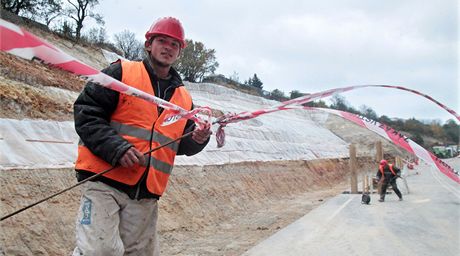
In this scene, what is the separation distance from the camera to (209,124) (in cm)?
310

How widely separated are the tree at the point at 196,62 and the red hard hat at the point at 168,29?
42.9 m

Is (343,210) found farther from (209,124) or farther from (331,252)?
(209,124)

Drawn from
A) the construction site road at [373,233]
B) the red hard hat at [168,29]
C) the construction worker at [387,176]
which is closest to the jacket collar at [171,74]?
the red hard hat at [168,29]

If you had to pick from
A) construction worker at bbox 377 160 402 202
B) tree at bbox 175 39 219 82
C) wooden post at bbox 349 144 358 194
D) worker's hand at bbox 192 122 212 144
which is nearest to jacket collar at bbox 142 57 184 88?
worker's hand at bbox 192 122 212 144

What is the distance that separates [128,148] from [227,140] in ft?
60.5

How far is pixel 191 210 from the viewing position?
10641 millimetres

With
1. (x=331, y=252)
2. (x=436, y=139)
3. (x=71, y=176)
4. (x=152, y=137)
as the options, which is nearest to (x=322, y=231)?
(x=331, y=252)

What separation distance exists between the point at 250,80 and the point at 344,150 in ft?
104

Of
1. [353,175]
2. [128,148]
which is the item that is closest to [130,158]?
[128,148]

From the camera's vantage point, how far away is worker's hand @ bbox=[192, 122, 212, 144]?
10.0ft

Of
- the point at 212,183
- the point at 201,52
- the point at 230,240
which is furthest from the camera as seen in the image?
the point at 201,52

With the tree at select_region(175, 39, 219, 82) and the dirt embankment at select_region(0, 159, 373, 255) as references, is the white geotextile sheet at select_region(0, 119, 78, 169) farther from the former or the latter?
the tree at select_region(175, 39, 219, 82)

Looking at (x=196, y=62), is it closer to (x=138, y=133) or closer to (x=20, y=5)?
(x=20, y=5)

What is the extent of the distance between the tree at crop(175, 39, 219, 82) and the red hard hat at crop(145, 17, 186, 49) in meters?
42.9
